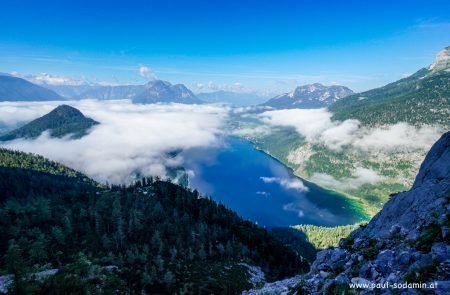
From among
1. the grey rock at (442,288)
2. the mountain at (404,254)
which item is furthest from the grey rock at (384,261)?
the grey rock at (442,288)

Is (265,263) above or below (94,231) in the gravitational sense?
below

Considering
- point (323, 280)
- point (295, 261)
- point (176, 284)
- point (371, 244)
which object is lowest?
point (295, 261)

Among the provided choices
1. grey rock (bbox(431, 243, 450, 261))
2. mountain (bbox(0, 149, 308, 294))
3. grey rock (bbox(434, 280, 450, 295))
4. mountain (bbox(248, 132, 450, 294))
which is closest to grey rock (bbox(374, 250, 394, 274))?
mountain (bbox(248, 132, 450, 294))

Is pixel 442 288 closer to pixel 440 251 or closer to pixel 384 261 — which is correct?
pixel 440 251

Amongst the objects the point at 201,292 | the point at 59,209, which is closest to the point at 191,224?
the point at 59,209

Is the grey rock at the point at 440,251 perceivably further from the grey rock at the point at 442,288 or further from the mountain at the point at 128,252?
the mountain at the point at 128,252

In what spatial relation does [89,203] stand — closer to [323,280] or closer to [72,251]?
[72,251]

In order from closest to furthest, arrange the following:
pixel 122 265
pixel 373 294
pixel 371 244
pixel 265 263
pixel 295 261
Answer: pixel 373 294, pixel 371 244, pixel 122 265, pixel 265 263, pixel 295 261
